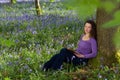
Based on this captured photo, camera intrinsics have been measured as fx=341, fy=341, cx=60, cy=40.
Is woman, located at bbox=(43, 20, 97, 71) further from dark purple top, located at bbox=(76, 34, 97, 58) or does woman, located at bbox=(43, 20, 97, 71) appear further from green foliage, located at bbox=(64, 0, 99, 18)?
green foliage, located at bbox=(64, 0, 99, 18)

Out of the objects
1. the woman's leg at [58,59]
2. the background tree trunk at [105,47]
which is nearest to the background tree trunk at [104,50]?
the background tree trunk at [105,47]

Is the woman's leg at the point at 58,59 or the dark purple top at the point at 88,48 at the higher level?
the dark purple top at the point at 88,48

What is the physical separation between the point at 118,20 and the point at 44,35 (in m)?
8.82

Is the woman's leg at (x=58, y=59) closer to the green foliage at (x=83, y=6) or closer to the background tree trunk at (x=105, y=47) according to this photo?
the background tree trunk at (x=105, y=47)

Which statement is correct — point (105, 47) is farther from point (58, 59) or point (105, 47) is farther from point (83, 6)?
point (83, 6)

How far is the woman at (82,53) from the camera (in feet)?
18.8

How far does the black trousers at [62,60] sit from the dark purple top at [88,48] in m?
0.15

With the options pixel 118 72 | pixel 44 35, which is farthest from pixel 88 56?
pixel 44 35

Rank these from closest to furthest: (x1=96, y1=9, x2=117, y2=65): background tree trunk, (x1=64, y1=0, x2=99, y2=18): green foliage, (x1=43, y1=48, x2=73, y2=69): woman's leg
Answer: (x1=64, y1=0, x2=99, y2=18): green foliage → (x1=96, y1=9, x2=117, y2=65): background tree trunk → (x1=43, y1=48, x2=73, y2=69): woman's leg

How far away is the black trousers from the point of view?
5.72 m

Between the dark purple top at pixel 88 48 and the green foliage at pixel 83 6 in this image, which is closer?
the green foliage at pixel 83 6

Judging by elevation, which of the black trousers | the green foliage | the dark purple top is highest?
the green foliage

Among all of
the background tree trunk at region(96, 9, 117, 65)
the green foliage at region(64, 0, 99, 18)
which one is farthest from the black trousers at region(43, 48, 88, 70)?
the green foliage at region(64, 0, 99, 18)

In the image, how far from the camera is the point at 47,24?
11625 mm
